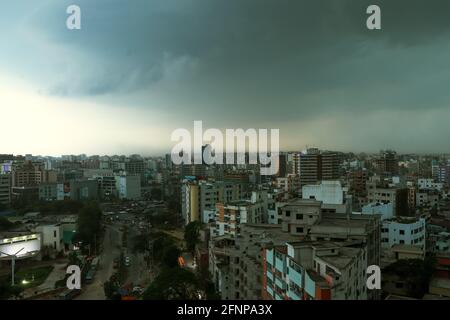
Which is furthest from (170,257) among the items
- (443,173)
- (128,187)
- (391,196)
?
(443,173)

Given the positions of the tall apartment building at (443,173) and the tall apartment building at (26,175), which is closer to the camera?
the tall apartment building at (443,173)

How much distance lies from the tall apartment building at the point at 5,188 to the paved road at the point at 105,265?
6207mm

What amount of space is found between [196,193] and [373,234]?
586cm

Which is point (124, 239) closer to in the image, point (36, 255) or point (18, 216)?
point (36, 255)

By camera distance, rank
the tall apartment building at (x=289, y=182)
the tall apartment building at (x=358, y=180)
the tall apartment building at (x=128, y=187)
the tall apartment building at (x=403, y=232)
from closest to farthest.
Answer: the tall apartment building at (x=403, y=232) → the tall apartment building at (x=358, y=180) → the tall apartment building at (x=289, y=182) → the tall apartment building at (x=128, y=187)

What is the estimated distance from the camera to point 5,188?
48.2ft

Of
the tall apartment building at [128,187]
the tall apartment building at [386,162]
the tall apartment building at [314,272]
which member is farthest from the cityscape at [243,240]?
the tall apartment building at [386,162]

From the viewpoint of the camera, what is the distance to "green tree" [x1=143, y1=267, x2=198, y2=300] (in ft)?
12.8

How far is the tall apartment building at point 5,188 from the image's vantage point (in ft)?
47.8

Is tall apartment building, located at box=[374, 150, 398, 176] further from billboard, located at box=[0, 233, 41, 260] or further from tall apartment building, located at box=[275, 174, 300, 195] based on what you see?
billboard, located at box=[0, 233, 41, 260]

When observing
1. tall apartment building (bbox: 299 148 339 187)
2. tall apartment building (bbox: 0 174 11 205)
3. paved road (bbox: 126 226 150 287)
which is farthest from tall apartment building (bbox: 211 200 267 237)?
tall apartment building (bbox: 0 174 11 205)

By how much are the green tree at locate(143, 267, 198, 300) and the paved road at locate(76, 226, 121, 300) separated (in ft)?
6.07

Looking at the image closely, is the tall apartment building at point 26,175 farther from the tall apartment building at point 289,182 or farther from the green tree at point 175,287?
the green tree at point 175,287

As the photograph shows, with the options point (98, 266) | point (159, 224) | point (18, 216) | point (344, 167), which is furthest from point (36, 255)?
point (344, 167)
